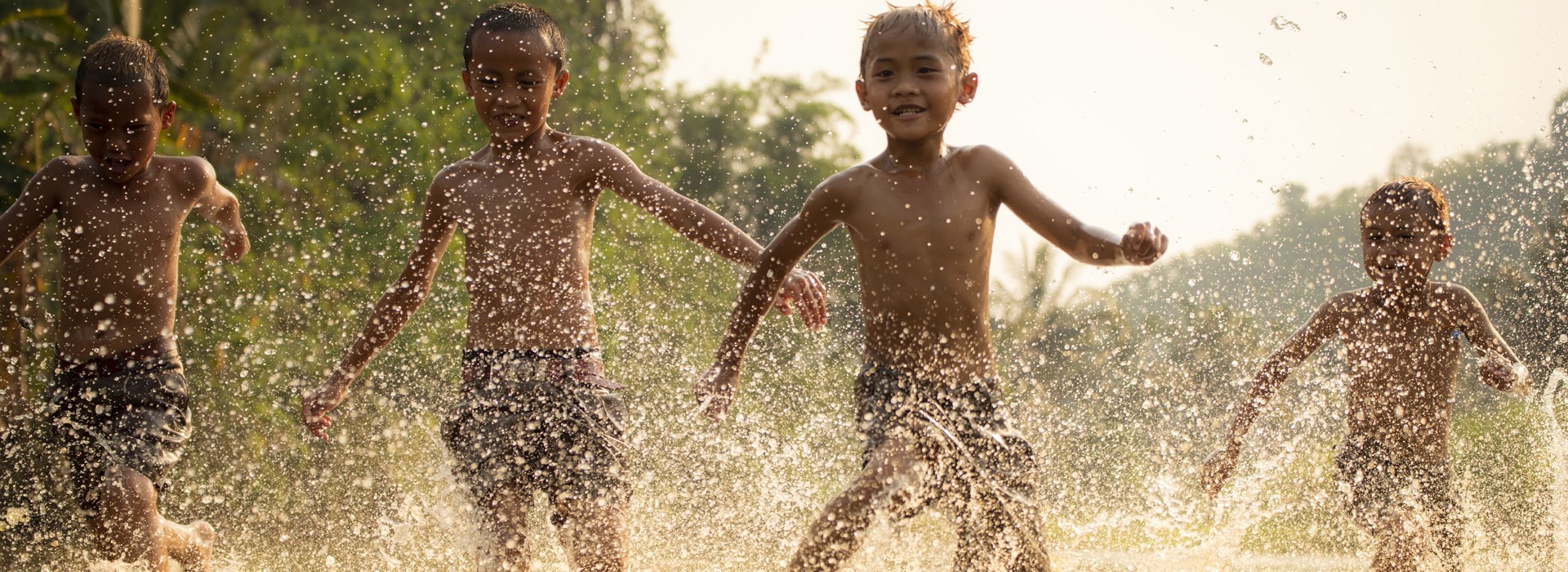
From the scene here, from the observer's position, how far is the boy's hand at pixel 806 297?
11.2 ft

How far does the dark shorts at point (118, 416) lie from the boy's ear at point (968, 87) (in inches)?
88.6

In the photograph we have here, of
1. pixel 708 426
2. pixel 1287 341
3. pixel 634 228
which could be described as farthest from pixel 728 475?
pixel 634 228

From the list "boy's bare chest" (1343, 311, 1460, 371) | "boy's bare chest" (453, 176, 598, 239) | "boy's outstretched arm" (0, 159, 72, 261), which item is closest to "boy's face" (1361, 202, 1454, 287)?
"boy's bare chest" (1343, 311, 1460, 371)

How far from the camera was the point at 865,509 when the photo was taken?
116 inches

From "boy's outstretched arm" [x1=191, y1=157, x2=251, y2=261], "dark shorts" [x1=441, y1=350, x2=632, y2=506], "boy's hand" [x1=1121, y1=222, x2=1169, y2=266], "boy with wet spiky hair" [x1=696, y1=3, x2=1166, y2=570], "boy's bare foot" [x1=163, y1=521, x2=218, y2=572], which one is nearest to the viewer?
"boy's hand" [x1=1121, y1=222, x2=1169, y2=266]

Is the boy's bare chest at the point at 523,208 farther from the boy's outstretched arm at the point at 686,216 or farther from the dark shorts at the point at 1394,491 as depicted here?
the dark shorts at the point at 1394,491

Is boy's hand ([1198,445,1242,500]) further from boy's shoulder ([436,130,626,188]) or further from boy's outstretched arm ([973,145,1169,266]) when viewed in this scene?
boy's shoulder ([436,130,626,188])

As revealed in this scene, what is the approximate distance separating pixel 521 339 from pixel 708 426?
573 cm

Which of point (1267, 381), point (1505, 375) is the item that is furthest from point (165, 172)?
point (1505, 375)

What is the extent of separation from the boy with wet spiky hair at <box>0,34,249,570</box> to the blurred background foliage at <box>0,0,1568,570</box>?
30.7 inches

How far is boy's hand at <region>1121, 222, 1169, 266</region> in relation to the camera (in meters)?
2.82

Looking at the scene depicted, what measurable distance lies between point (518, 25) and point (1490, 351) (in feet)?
10.2

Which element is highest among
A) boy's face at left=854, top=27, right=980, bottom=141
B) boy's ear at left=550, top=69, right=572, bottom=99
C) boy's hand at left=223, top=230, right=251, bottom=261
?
boy's face at left=854, top=27, right=980, bottom=141

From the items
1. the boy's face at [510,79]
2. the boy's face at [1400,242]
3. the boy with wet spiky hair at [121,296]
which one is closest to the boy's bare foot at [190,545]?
the boy with wet spiky hair at [121,296]
